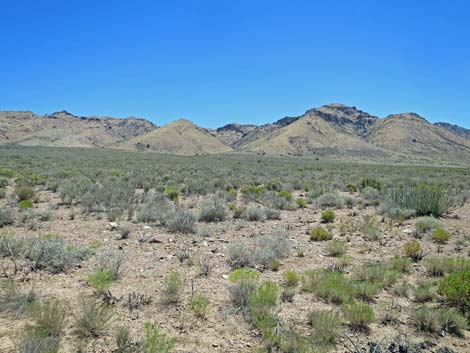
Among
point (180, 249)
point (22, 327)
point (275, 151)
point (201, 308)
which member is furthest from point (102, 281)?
point (275, 151)

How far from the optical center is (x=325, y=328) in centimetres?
440

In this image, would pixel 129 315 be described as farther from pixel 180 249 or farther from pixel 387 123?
pixel 387 123

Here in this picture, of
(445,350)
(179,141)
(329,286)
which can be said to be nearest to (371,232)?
(329,286)

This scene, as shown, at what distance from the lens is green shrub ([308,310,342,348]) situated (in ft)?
14.0

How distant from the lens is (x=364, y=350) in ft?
13.5

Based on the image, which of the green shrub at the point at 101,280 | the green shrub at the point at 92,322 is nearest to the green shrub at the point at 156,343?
the green shrub at the point at 92,322

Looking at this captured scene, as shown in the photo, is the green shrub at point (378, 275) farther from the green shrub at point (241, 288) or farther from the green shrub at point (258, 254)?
the green shrub at point (241, 288)

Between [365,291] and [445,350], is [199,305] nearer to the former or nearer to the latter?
[365,291]

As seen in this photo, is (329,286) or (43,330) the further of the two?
(329,286)

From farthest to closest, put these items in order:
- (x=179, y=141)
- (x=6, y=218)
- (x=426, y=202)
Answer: (x=179, y=141)
(x=426, y=202)
(x=6, y=218)

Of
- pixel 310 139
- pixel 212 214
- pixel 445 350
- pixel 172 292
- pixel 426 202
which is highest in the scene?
pixel 310 139

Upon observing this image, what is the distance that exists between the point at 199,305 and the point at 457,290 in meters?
3.93

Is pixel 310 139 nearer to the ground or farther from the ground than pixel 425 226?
farther from the ground

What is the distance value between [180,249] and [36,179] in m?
14.8
